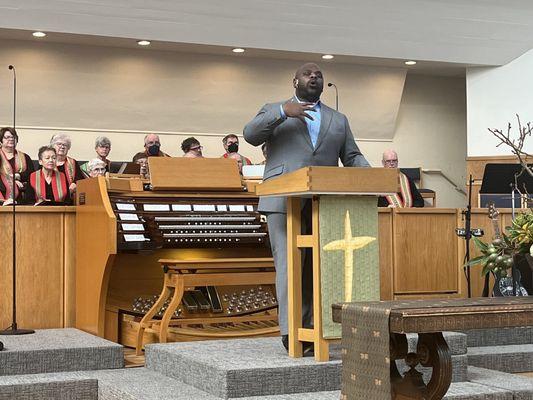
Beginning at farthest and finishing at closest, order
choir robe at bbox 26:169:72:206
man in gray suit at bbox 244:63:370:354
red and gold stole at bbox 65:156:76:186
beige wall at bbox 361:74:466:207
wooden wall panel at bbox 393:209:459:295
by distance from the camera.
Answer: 1. beige wall at bbox 361:74:466:207
2. red and gold stole at bbox 65:156:76:186
3. choir robe at bbox 26:169:72:206
4. wooden wall panel at bbox 393:209:459:295
5. man in gray suit at bbox 244:63:370:354

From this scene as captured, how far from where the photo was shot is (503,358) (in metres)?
5.59

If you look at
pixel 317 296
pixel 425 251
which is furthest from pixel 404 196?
pixel 317 296

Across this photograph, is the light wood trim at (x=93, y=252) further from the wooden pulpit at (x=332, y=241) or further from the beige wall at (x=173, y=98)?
the beige wall at (x=173, y=98)

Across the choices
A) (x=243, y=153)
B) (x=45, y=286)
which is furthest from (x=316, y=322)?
(x=243, y=153)

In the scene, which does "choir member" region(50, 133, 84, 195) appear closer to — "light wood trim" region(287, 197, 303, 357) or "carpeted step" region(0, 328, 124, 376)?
"carpeted step" region(0, 328, 124, 376)

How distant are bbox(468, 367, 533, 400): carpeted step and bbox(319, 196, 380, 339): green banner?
77 centimetres

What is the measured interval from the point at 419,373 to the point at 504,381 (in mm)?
1417

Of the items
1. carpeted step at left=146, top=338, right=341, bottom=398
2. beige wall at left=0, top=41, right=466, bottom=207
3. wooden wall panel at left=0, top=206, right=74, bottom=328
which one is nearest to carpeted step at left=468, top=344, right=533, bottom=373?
carpeted step at left=146, top=338, right=341, bottom=398

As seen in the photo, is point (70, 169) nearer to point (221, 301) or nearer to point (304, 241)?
point (221, 301)

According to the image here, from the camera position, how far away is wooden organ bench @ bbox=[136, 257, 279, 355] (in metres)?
5.61

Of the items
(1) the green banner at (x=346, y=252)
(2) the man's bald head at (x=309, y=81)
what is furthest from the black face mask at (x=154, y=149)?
(1) the green banner at (x=346, y=252)

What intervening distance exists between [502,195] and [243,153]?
14.0 ft

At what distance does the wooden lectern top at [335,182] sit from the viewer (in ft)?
14.3

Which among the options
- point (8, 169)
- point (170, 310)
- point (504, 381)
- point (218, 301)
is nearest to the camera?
point (504, 381)
